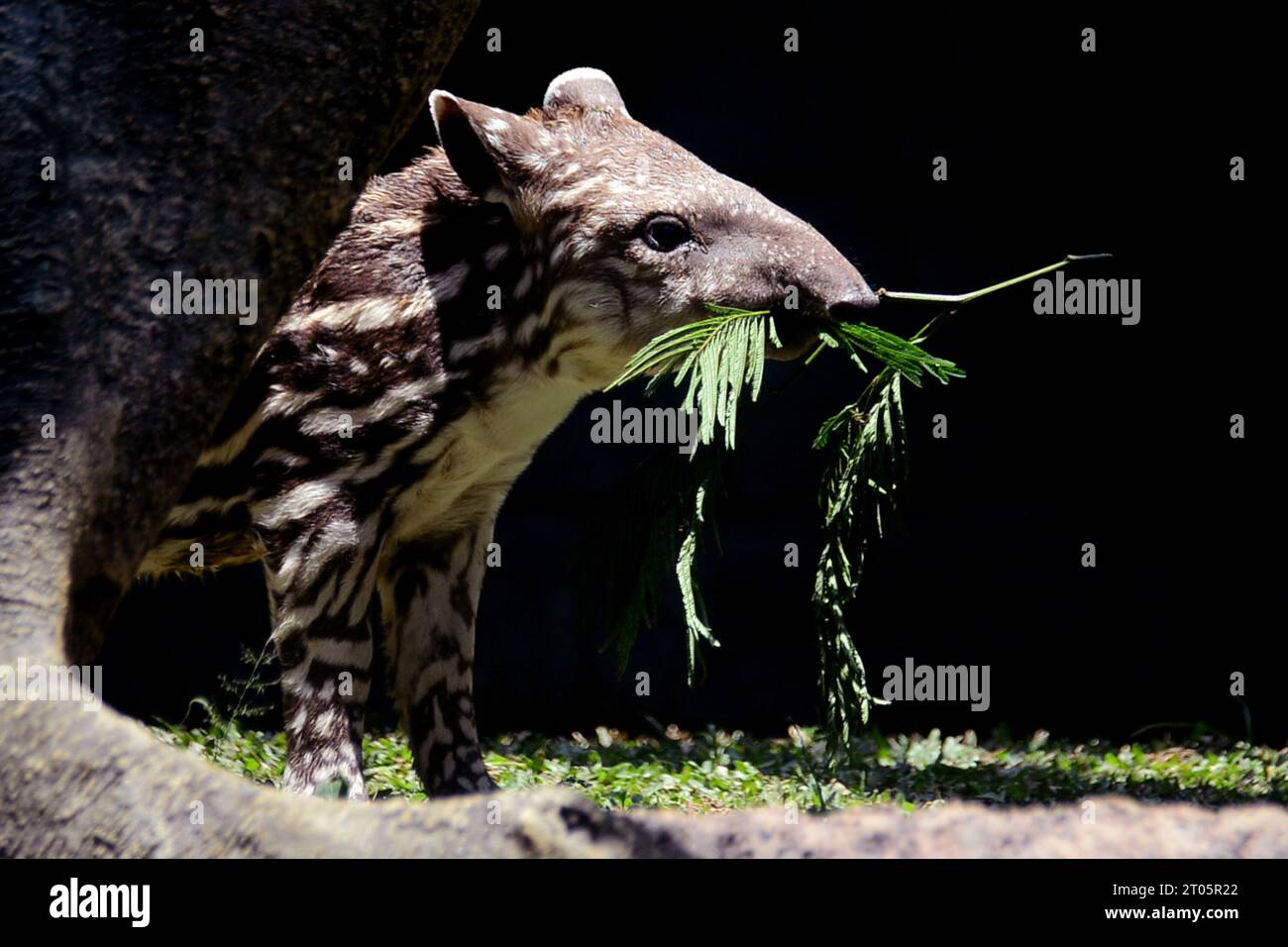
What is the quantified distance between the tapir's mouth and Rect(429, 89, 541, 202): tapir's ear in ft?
2.59

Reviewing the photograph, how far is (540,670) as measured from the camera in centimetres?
707

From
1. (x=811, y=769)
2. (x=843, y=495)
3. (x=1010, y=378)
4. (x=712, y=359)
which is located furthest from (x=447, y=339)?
(x=1010, y=378)

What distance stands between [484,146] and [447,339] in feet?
1.71

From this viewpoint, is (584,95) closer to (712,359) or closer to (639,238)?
(639,238)

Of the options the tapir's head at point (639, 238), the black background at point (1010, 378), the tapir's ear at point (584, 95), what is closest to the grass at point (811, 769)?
the black background at point (1010, 378)

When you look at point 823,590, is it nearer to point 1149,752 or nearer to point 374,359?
point 374,359

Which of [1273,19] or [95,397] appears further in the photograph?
[1273,19]

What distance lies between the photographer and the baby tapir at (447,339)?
4121 mm

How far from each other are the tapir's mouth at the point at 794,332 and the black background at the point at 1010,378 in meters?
2.46

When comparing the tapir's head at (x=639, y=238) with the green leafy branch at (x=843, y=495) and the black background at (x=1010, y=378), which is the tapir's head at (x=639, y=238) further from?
the black background at (x=1010, y=378)
